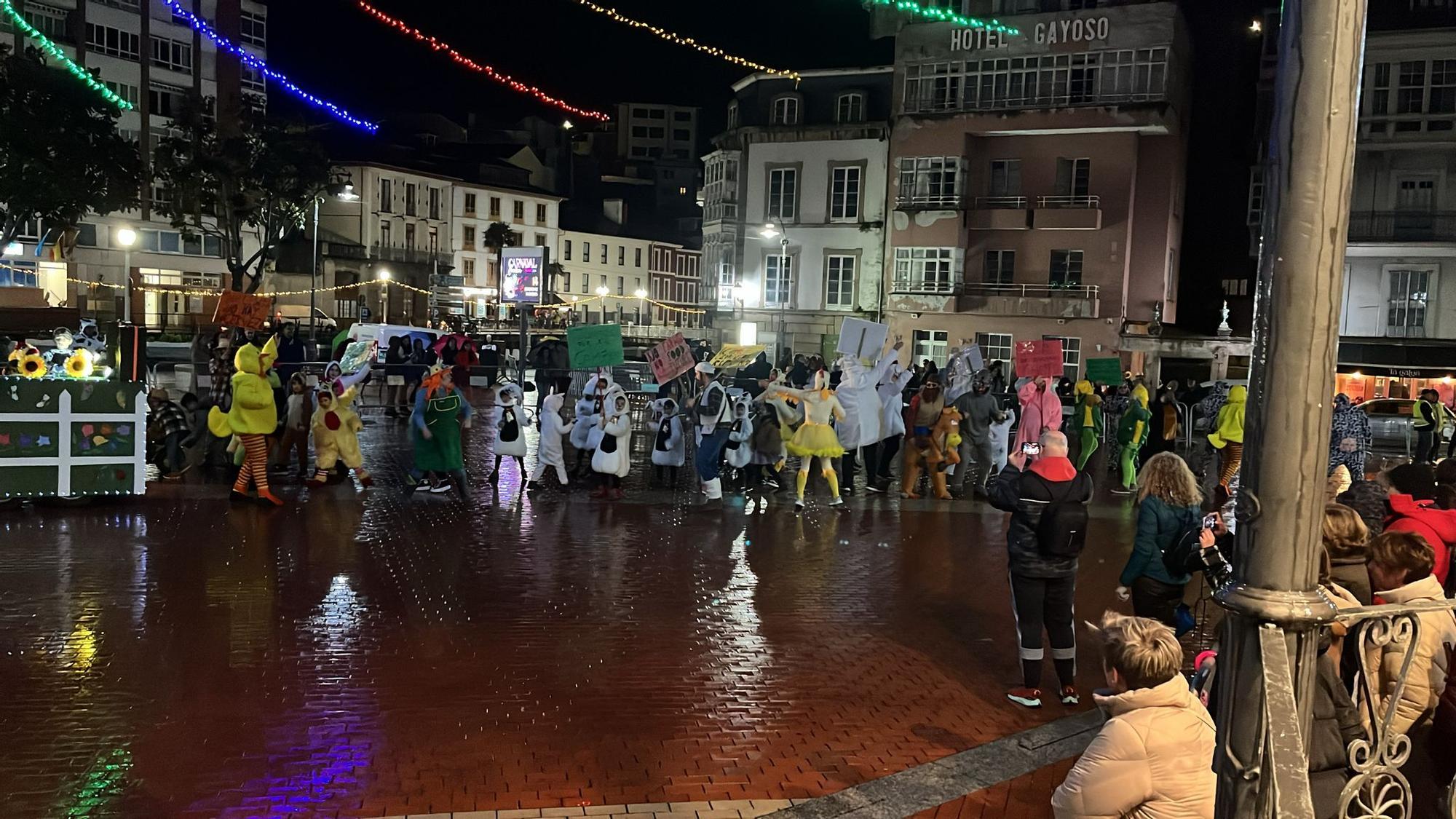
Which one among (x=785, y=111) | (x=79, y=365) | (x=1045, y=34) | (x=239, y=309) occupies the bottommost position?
(x=79, y=365)

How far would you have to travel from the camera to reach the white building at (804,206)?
4072cm

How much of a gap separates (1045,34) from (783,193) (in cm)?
1093

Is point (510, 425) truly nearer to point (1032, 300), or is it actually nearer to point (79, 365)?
point (79, 365)

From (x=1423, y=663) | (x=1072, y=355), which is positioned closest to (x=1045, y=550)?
(x=1423, y=663)

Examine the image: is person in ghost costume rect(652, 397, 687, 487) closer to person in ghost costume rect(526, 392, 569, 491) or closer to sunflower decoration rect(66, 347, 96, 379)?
person in ghost costume rect(526, 392, 569, 491)

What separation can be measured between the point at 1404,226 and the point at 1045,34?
1201cm

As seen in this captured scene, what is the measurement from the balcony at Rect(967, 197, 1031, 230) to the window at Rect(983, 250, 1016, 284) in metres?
0.86

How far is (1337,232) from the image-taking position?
2.87 meters

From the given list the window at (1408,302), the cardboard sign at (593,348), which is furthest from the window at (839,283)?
the cardboard sign at (593,348)

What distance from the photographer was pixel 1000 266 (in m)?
38.5

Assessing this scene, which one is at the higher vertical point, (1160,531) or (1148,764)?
(1160,531)

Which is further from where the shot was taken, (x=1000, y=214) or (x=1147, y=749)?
(x=1000, y=214)

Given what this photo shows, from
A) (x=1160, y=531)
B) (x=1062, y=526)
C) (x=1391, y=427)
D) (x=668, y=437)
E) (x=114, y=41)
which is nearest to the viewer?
(x=1062, y=526)

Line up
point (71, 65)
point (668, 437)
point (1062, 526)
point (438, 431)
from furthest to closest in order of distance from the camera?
1. point (71, 65)
2. point (668, 437)
3. point (438, 431)
4. point (1062, 526)
